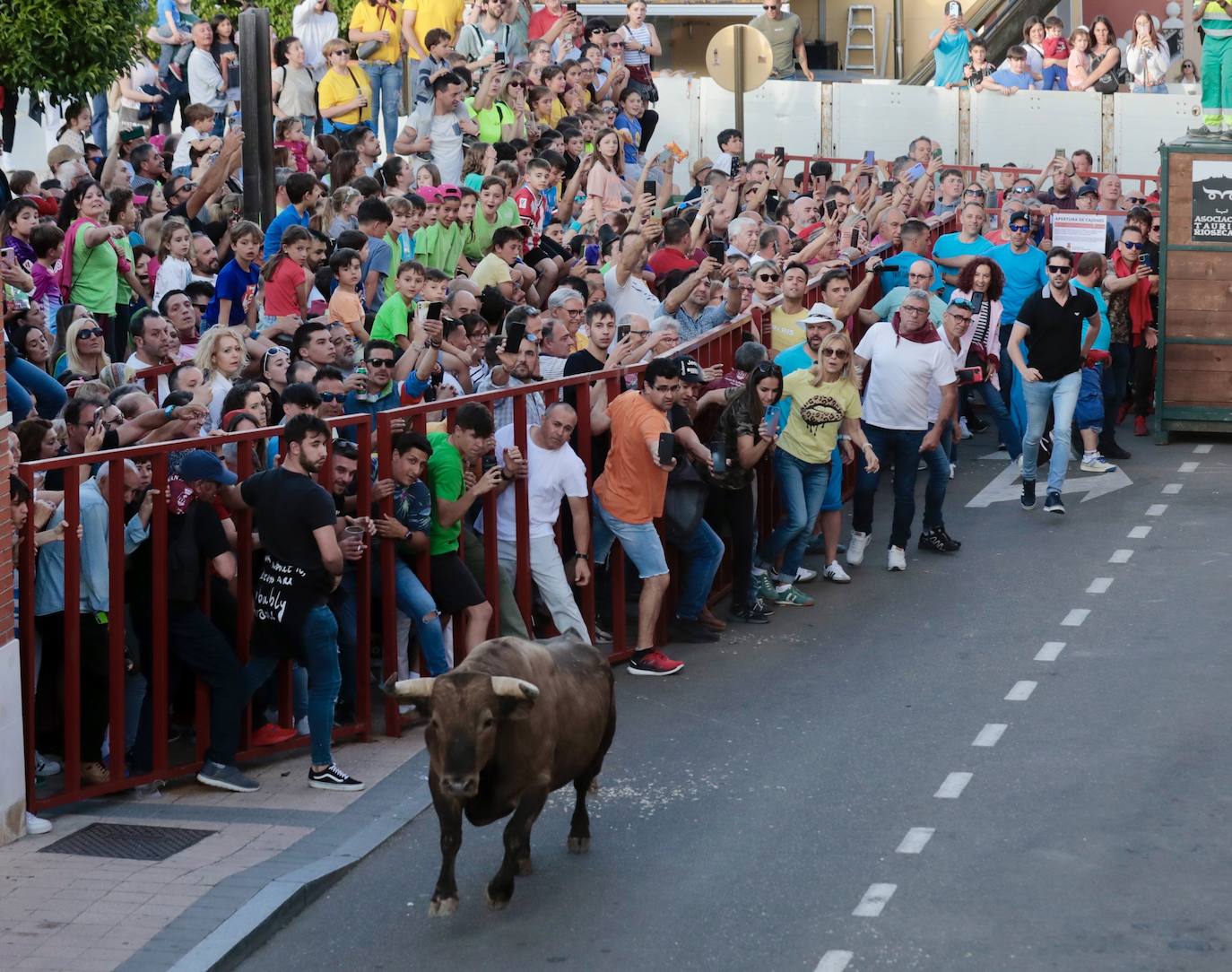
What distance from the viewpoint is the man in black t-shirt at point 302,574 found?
10383 mm

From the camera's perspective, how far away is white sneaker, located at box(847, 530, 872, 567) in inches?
602

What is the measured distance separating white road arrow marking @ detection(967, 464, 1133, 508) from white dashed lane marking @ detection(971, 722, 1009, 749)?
562 cm

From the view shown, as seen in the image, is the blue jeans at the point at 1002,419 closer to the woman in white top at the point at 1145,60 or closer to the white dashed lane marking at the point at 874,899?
the white dashed lane marking at the point at 874,899

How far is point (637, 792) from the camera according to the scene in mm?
10633

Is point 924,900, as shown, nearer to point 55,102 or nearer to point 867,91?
point 55,102

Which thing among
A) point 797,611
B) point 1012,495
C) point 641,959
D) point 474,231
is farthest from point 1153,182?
point 641,959

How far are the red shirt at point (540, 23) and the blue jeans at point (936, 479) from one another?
506 inches

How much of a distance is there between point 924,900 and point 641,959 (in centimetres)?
136

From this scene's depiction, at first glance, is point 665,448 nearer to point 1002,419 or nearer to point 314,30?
point 1002,419

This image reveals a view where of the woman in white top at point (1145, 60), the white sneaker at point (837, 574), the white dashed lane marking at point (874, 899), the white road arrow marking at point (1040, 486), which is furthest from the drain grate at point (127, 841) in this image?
the woman in white top at point (1145, 60)

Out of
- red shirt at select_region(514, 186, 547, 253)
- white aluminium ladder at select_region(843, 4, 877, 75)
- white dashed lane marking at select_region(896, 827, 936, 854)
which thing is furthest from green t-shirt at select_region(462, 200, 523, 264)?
white aluminium ladder at select_region(843, 4, 877, 75)

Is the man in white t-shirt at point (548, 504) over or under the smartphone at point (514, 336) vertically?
under

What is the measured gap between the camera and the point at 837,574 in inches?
586

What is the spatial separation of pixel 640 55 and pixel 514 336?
51.3 ft
